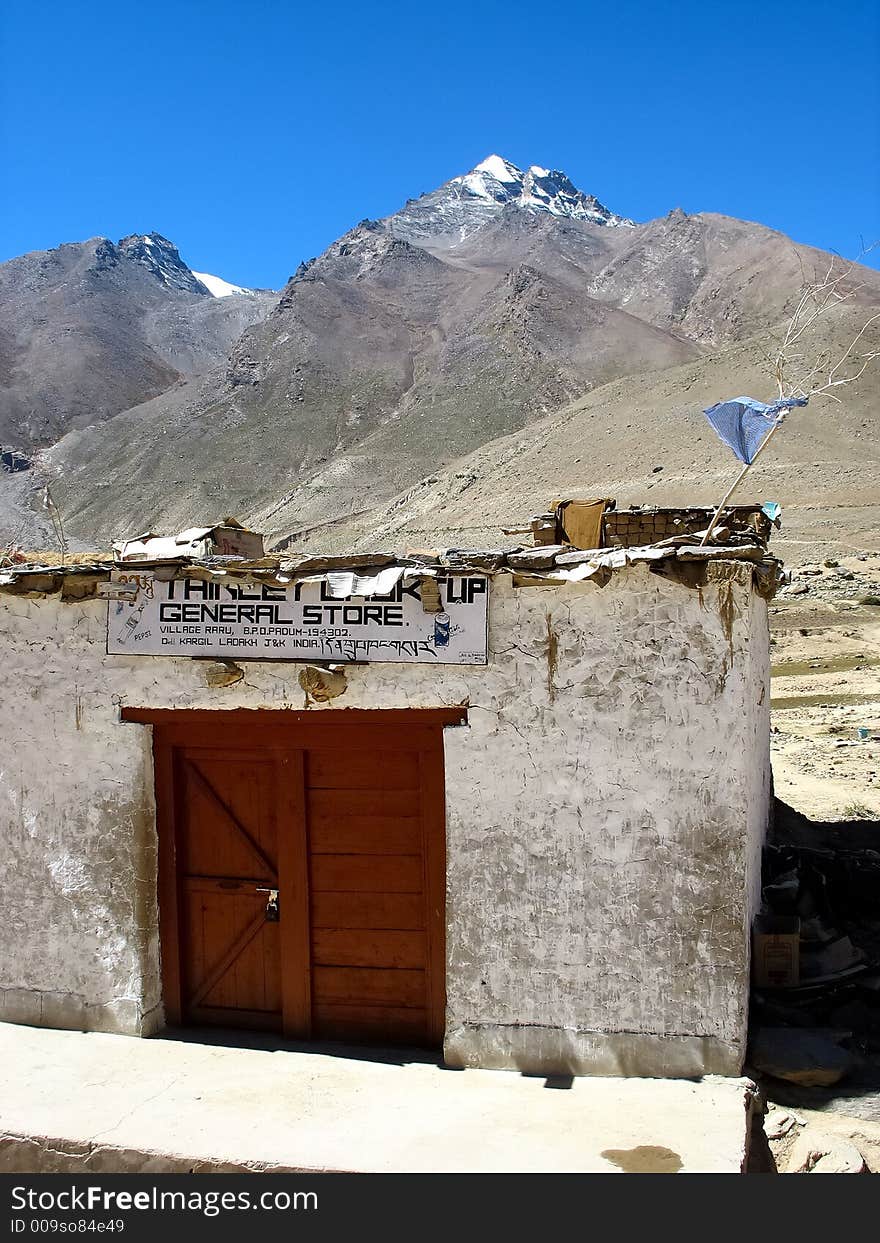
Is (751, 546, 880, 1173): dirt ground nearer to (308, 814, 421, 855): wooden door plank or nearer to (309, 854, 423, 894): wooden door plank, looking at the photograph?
(309, 854, 423, 894): wooden door plank

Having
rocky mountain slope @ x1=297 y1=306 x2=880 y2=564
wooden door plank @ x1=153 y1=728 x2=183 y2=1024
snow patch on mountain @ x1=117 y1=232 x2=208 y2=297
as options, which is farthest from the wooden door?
snow patch on mountain @ x1=117 y1=232 x2=208 y2=297

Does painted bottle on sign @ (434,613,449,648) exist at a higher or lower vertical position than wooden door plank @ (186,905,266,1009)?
higher

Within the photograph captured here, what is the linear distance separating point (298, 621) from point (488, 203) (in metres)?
187

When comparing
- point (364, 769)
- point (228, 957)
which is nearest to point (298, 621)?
point (364, 769)

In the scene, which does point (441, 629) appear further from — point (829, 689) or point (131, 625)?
point (829, 689)

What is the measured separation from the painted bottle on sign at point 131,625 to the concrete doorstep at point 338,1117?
2311 millimetres

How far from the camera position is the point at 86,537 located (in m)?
78.7

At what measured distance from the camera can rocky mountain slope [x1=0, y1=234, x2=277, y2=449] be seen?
10938 cm

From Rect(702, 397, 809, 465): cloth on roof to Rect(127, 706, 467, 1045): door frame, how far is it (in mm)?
2227

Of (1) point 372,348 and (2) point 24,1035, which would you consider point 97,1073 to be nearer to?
(2) point 24,1035

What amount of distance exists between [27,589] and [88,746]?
0.97m

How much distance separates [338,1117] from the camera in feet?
16.4

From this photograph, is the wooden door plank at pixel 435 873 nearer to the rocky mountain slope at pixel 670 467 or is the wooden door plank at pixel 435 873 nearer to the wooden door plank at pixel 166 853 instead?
the wooden door plank at pixel 166 853
